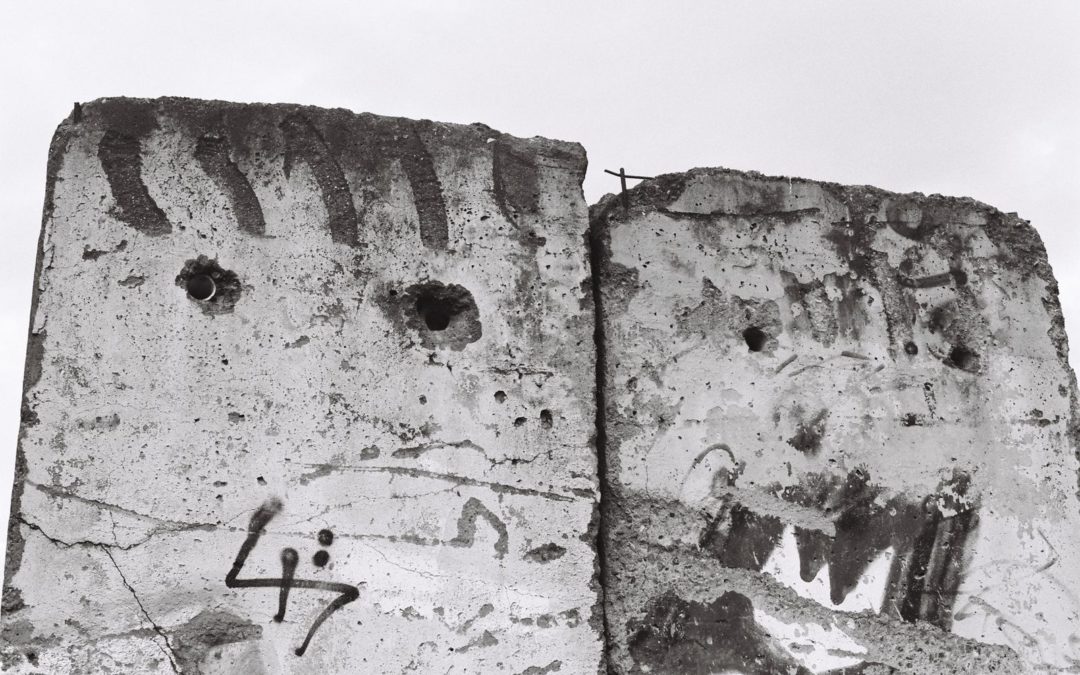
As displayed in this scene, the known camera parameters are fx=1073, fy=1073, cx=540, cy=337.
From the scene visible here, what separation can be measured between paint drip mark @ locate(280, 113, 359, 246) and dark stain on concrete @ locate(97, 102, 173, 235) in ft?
0.89

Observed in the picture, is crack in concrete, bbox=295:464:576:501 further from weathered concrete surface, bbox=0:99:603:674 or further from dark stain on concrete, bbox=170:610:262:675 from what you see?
dark stain on concrete, bbox=170:610:262:675

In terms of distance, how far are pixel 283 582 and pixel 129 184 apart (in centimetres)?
83

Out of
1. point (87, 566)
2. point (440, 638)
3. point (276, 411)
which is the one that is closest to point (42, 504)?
point (87, 566)

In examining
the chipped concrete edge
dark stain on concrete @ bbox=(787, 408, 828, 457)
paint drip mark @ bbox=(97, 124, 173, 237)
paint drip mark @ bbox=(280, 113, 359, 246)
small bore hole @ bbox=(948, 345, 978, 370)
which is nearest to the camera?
the chipped concrete edge

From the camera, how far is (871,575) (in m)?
2.41

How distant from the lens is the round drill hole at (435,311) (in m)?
2.23

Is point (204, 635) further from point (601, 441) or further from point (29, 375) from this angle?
point (601, 441)

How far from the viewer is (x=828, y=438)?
246 centimetres

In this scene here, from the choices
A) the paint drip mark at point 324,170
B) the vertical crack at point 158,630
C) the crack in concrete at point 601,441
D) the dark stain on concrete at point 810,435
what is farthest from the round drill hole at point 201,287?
the dark stain on concrete at point 810,435

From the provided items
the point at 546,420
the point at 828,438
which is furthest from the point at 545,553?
the point at 828,438

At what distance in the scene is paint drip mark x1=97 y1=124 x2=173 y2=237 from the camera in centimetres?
209

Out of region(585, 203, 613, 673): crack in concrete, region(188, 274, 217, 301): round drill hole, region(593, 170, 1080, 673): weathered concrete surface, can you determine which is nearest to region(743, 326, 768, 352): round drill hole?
region(593, 170, 1080, 673): weathered concrete surface

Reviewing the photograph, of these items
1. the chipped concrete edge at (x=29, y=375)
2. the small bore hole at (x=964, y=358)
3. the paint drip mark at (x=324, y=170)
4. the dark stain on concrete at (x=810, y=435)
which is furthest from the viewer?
the small bore hole at (x=964, y=358)

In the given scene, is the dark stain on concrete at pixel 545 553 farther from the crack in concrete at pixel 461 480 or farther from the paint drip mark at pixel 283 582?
the paint drip mark at pixel 283 582
